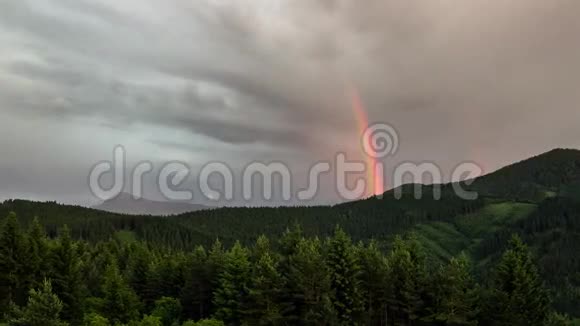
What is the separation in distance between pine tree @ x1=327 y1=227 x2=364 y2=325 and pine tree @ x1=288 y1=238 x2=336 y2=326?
178 centimetres

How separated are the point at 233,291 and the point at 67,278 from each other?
24.7 m

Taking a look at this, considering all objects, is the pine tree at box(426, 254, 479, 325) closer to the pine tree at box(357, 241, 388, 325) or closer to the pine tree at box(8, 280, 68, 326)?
the pine tree at box(357, 241, 388, 325)

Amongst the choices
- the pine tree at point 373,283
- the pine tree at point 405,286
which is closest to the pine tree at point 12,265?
the pine tree at point 373,283

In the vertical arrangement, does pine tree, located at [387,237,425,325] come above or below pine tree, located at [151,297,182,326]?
above

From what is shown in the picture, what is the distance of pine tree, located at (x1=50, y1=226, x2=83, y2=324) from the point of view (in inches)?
2727

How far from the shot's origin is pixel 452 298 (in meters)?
60.5

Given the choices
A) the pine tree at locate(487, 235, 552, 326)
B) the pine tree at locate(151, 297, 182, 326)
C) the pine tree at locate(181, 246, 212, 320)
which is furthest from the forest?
the pine tree at locate(181, 246, 212, 320)

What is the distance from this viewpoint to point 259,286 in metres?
63.0

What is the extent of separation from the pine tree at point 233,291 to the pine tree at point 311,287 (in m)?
8.28

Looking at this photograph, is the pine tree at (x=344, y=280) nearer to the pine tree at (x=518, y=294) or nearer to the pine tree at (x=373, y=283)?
the pine tree at (x=373, y=283)

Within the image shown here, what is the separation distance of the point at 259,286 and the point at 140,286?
39844 millimetres

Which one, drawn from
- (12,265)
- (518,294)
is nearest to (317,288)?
(518,294)

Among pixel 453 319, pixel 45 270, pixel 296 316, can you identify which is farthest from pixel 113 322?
pixel 453 319

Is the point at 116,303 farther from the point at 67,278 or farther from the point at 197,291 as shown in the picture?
the point at 197,291
